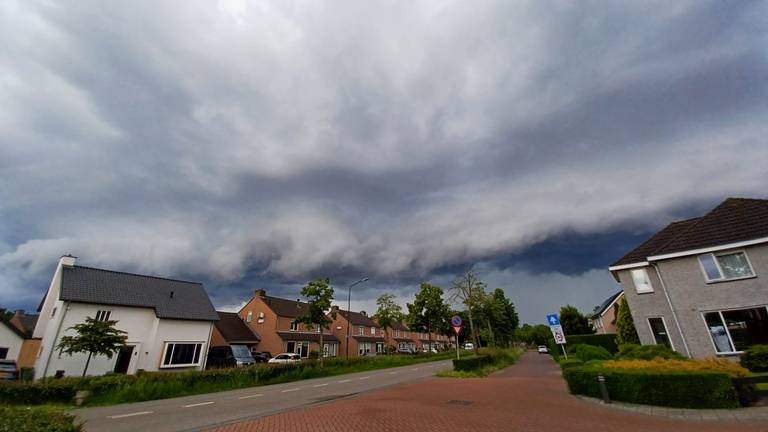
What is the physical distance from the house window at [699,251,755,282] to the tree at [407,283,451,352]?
140 ft

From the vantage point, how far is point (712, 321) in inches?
652

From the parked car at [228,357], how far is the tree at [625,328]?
28326mm

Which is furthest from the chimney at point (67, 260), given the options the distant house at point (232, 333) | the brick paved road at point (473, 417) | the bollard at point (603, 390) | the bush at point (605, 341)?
the bush at point (605, 341)

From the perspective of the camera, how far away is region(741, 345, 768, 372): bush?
42.5 ft

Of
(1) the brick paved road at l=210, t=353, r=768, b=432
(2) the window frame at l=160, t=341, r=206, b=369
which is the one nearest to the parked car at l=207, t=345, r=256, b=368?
(2) the window frame at l=160, t=341, r=206, b=369

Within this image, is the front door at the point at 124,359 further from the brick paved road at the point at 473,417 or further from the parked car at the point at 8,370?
the brick paved road at the point at 473,417

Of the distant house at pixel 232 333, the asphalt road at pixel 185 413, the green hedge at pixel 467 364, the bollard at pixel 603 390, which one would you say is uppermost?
the distant house at pixel 232 333

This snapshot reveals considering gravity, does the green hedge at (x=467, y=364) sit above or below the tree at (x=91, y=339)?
below

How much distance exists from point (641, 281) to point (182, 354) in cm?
3503

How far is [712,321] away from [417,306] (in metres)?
44.1

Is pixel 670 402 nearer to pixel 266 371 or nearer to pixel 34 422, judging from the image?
pixel 34 422

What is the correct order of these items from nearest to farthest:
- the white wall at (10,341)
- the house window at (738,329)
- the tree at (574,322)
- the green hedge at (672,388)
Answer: the green hedge at (672,388) → the house window at (738,329) → the white wall at (10,341) → the tree at (574,322)

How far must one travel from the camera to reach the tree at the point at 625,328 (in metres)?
22.6

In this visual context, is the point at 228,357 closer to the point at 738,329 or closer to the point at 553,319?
the point at 553,319
